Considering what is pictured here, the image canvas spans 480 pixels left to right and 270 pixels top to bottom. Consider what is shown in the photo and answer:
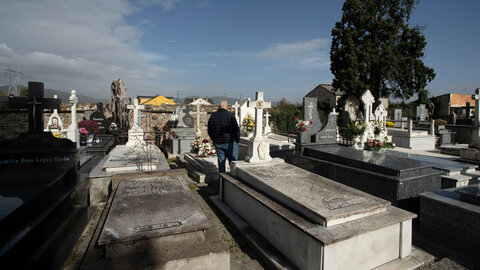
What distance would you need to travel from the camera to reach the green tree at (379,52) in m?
20.8

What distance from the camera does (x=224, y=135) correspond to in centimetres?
575

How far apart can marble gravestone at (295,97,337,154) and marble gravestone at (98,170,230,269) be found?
14.0 feet

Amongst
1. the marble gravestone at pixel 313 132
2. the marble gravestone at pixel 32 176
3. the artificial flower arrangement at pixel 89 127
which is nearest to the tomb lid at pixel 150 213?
the marble gravestone at pixel 32 176

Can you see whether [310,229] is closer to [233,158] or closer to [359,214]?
[359,214]

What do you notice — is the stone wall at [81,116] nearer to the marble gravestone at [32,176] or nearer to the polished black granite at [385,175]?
the marble gravestone at [32,176]

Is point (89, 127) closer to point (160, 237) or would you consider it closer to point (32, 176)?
point (32, 176)

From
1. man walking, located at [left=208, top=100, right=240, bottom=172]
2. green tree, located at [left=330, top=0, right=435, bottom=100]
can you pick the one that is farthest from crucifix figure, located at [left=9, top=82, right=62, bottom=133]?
green tree, located at [left=330, top=0, right=435, bottom=100]

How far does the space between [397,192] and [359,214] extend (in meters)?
1.85

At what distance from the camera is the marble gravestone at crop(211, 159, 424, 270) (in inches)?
101

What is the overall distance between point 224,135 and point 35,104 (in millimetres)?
3337

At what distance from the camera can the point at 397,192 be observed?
167 inches

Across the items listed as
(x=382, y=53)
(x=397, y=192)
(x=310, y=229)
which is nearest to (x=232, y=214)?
(x=310, y=229)

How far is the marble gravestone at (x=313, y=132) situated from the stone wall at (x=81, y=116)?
26.7 feet

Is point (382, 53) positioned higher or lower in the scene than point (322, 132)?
higher
